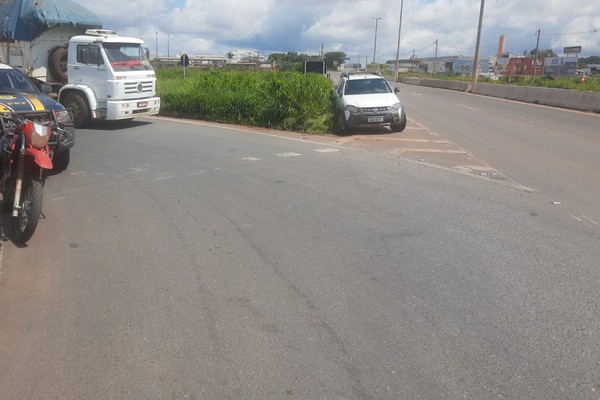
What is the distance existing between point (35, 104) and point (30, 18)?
27.5 feet

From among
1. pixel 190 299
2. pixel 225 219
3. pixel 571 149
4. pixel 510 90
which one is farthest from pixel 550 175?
pixel 510 90

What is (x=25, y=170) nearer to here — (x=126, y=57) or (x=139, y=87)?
(x=139, y=87)

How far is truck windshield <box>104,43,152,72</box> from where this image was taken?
48.0 ft

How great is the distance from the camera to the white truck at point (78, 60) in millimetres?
14555

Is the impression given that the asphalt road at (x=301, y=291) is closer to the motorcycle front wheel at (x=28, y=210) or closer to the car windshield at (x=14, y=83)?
the motorcycle front wheel at (x=28, y=210)

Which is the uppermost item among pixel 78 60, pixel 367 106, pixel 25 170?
pixel 78 60

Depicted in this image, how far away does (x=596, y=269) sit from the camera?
16.6 feet

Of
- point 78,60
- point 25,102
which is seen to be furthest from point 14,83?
point 78,60

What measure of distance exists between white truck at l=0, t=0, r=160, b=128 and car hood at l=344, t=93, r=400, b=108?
18.6 ft

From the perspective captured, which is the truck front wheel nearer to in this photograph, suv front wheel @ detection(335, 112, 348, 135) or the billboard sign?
suv front wheel @ detection(335, 112, 348, 135)

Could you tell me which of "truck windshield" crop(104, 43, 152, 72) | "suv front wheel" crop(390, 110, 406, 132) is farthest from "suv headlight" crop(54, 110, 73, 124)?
"suv front wheel" crop(390, 110, 406, 132)

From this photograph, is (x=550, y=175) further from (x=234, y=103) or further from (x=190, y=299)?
(x=234, y=103)

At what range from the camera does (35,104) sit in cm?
824

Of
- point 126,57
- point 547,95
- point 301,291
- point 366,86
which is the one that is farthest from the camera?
point 547,95
